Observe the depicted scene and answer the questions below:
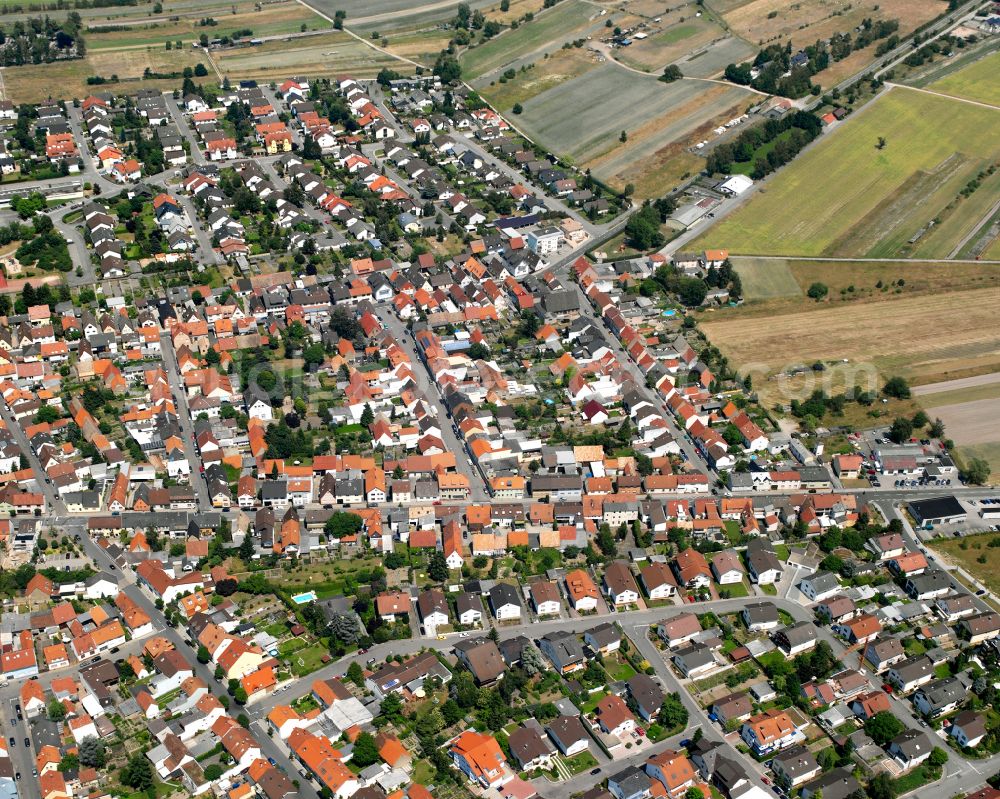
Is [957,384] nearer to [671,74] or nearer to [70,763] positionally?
[671,74]

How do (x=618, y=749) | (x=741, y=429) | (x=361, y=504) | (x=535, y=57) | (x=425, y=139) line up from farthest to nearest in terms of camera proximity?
(x=535, y=57) → (x=425, y=139) → (x=741, y=429) → (x=361, y=504) → (x=618, y=749)

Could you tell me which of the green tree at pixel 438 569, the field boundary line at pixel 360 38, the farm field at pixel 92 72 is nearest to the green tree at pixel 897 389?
the green tree at pixel 438 569

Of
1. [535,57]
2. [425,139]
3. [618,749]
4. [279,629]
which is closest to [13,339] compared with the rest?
[279,629]

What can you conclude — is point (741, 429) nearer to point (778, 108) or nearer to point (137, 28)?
point (778, 108)

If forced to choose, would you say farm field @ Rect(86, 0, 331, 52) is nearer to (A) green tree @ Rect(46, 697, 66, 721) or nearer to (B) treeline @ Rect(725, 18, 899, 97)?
(B) treeline @ Rect(725, 18, 899, 97)

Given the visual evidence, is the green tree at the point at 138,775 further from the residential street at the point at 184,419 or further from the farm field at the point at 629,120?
the farm field at the point at 629,120

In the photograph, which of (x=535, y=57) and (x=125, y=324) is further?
(x=535, y=57)
